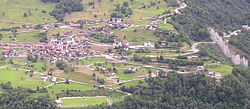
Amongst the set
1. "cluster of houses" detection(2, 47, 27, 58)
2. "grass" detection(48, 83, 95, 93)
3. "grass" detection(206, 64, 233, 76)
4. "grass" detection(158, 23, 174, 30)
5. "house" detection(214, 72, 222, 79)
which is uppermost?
"grass" detection(158, 23, 174, 30)

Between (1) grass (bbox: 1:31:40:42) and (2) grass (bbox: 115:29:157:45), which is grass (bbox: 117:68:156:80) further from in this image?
(1) grass (bbox: 1:31:40:42)

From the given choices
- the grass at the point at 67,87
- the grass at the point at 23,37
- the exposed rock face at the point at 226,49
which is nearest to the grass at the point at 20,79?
the grass at the point at 67,87

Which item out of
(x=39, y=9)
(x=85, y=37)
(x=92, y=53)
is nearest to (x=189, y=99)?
(x=92, y=53)

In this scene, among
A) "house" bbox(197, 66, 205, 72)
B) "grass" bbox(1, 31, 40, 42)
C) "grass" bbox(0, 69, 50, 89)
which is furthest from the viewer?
"grass" bbox(1, 31, 40, 42)

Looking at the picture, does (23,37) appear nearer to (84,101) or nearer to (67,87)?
(67,87)

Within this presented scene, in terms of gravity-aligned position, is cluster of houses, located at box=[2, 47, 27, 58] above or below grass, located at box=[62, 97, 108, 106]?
above

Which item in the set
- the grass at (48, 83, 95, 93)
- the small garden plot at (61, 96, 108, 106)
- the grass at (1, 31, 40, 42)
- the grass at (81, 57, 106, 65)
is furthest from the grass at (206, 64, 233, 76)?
the grass at (1, 31, 40, 42)
